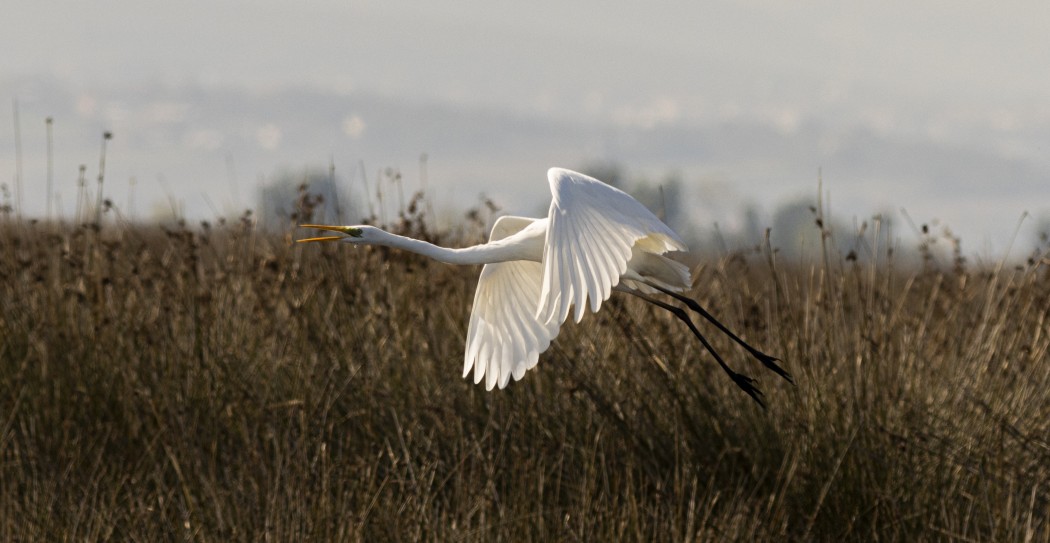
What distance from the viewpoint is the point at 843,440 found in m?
3.95

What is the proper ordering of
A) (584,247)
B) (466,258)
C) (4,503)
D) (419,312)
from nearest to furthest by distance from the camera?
(584,247) → (466,258) → (4,503) → (419,312)

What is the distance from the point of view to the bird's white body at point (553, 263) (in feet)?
9.38

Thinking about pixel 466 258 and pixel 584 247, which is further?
pixel 466 258

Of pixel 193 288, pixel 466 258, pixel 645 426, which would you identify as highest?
pixel 466 258

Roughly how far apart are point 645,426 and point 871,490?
0.82 metres

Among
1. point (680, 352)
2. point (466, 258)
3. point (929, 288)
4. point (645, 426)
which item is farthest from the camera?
point (929, 288)

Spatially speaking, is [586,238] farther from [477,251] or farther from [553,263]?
[477,251]

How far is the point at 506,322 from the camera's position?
3.88 meters

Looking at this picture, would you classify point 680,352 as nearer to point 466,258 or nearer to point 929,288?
point 466,258

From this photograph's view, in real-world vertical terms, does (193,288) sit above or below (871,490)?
above

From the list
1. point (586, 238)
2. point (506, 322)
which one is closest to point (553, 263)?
point (586, 238)

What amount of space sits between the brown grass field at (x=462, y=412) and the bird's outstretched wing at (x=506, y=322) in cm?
29

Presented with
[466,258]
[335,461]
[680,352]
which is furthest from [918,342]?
[335,461]

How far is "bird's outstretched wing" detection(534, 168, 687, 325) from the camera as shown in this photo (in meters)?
2.79
